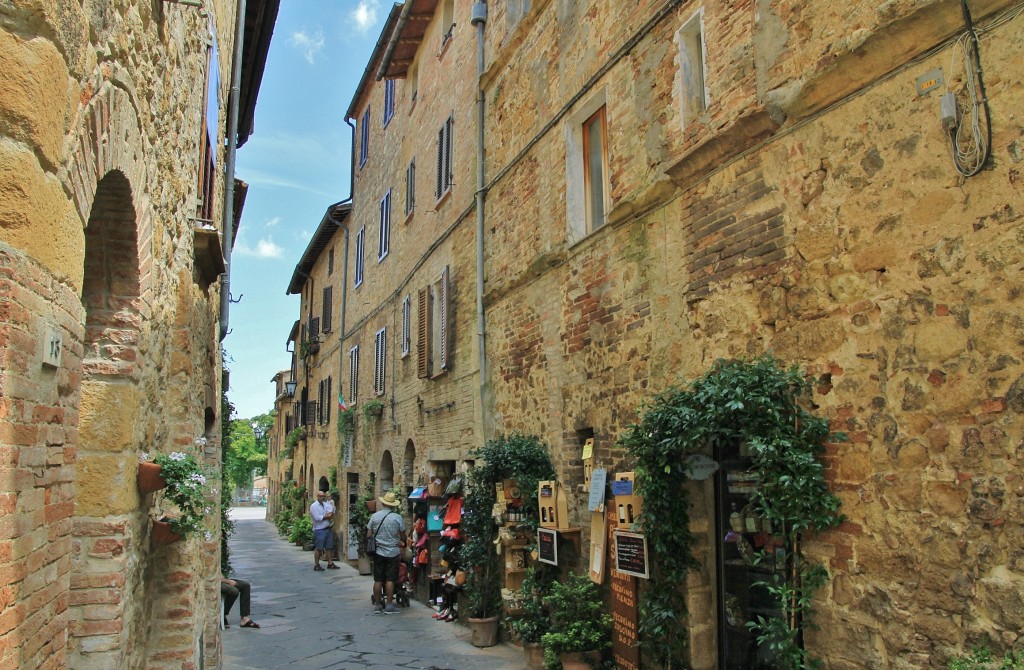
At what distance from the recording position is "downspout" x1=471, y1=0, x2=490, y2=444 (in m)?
10.1

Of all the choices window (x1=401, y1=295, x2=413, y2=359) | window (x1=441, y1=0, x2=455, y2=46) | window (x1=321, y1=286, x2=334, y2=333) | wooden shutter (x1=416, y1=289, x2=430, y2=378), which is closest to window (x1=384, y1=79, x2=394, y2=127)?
window (x1=441, y1=0, x2=455, y2=46)

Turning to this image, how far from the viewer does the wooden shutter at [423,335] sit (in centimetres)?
1248

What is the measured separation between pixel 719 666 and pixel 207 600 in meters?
4.35

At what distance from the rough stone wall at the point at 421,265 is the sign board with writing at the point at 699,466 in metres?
4.96

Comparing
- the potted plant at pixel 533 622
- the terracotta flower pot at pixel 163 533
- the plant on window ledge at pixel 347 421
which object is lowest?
the potted plant at pixel 533 622

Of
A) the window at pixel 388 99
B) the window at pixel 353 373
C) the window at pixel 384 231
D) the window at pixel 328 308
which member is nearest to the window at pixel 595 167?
the window at pixel 384 231

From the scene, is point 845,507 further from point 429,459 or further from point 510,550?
point 429,459

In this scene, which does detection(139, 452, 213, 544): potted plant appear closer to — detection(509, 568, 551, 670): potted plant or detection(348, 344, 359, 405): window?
detection(509, 568, 551, 670): potted plant

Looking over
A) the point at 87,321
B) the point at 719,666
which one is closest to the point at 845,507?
the point at 719,666

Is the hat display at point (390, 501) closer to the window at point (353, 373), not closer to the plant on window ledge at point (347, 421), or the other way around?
the plant on window ledge at point (347, 421)

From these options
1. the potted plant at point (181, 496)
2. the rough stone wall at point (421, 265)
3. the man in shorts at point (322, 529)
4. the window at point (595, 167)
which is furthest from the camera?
the man in shorts at point (322, 529)

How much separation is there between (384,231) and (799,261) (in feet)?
42.7

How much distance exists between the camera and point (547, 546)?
25.7 feet

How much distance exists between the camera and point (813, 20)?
15.7 feet
